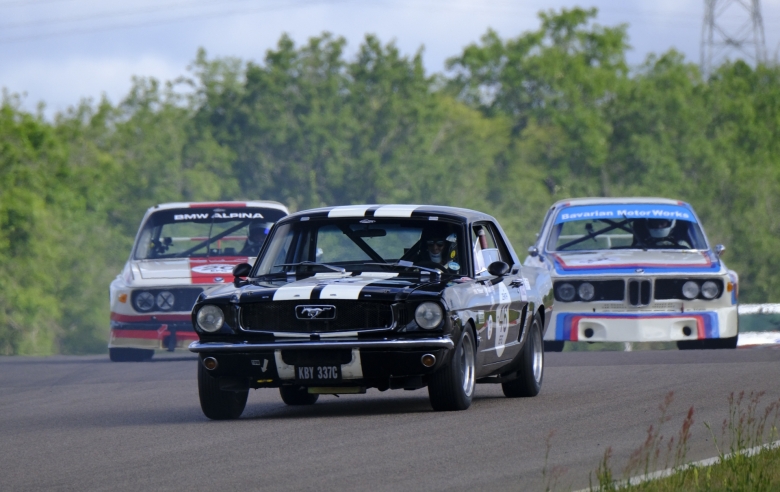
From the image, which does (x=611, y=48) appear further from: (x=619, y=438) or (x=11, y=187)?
(x=619, y=438)

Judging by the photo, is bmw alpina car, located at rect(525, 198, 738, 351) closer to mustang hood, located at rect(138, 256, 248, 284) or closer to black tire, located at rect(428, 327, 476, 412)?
mustang hood, located at rect(138, 256, 248, 284)

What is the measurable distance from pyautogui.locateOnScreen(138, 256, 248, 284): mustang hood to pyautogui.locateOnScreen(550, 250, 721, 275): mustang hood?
3.88m

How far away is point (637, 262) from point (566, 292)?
2.82ft

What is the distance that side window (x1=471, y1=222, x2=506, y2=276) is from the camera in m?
10.9

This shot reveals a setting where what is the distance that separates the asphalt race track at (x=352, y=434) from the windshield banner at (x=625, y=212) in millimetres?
3732

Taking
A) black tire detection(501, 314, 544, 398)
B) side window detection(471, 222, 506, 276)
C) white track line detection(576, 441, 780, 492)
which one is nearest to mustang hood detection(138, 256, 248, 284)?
side window detection(471, 222, 506, 276)

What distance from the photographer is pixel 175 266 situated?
60.4ft

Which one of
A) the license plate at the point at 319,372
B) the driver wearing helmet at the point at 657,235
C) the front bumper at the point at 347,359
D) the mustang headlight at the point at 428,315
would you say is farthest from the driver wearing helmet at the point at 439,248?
the driver wearing helmet at the point at 657,235

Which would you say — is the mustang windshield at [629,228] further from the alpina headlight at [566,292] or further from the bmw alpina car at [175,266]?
the bmw alpina car at [175,266]

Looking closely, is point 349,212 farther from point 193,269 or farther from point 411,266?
point 193,269

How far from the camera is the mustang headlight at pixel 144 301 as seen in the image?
1814cm

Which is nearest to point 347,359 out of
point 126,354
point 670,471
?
point 670,471

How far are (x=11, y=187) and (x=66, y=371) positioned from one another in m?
37.2

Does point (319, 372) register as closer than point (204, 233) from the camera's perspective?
Yes
